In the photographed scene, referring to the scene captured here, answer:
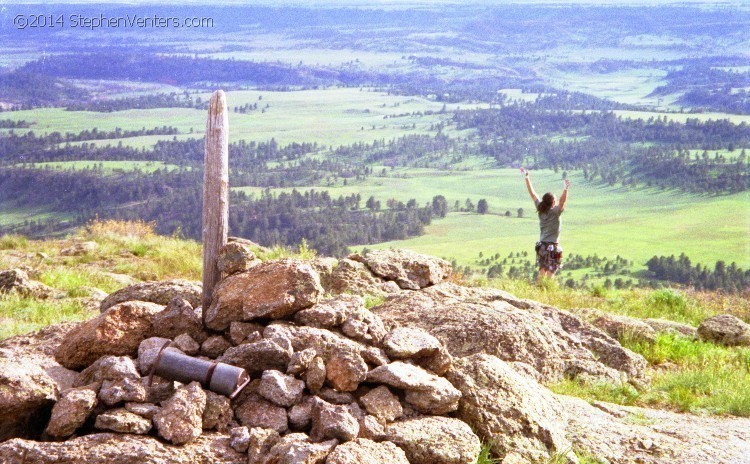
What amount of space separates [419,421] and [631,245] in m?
50.4

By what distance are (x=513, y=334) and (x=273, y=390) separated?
10.4 feet

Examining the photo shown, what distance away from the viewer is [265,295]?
633cm

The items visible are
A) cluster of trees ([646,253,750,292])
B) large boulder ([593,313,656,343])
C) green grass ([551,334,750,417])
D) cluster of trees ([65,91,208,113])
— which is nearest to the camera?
green grass ([551,334,750,417])

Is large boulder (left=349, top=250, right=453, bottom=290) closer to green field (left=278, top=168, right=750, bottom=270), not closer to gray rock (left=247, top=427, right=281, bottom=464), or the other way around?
gray rock (left=247, top=427, right=281, bottom=464)

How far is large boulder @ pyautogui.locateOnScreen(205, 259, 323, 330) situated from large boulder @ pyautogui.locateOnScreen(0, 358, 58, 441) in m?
1.48

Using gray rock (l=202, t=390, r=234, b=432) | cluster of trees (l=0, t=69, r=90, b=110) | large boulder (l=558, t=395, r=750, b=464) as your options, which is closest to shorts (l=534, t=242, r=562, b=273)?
large boulder (l=558, t=395, r=750, b=464)

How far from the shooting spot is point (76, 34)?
4776 inches

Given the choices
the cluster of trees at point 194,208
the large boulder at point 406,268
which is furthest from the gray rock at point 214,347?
the cluster of trees at point 194,208

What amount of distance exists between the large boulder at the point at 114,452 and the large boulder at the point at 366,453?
64 cm

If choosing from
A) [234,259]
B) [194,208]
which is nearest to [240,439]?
[234,259]

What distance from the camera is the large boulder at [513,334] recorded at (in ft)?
24.6

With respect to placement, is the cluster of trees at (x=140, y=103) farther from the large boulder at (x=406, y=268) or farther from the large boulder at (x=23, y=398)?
the large boulder at (x=23, y=398)

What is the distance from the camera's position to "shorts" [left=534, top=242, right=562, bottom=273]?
1355cm

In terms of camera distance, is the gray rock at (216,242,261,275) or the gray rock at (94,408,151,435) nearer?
the gray rock at (94,408,151,435)
